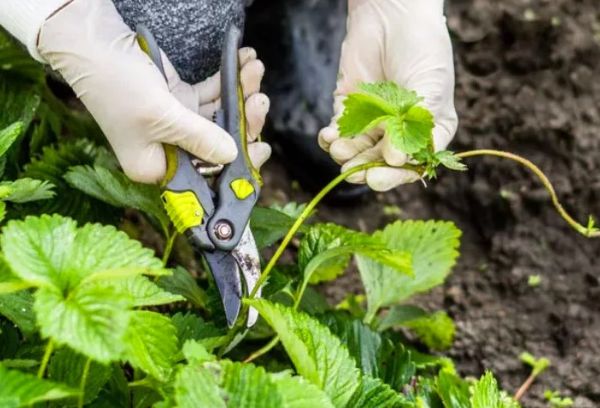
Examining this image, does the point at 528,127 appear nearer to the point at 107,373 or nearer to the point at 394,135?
the point at 394,135

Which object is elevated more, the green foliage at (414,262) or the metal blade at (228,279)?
the metal blade at (228,279)

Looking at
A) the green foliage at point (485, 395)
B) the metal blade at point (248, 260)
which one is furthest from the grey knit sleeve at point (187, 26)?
the green foliage at point (485, 395)

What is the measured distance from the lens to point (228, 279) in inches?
44.1

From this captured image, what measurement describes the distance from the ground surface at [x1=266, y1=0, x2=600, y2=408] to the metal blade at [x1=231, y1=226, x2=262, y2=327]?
20.4 inches

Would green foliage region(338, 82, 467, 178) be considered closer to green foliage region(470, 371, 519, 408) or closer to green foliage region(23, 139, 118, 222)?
green foliage region(470, 371, 519, 408)

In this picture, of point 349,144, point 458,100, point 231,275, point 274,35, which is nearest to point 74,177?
point 231,275

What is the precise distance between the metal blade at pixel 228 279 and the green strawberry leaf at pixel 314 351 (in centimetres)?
20

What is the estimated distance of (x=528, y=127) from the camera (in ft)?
5.75

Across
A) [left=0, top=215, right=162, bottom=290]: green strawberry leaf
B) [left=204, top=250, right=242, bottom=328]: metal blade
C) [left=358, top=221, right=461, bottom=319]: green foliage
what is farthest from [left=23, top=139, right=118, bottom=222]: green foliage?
[left=0, top=215, right=162, bottom=290]: green strawberry leaf

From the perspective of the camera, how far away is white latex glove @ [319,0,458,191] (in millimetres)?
1238

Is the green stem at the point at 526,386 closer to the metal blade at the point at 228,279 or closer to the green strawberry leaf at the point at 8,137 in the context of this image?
the metal blade at the point at 228,279

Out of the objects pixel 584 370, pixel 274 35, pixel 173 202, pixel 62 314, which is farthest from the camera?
pixel 274 35

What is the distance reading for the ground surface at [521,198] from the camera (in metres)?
1.52

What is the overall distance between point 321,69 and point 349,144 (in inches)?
25.3
